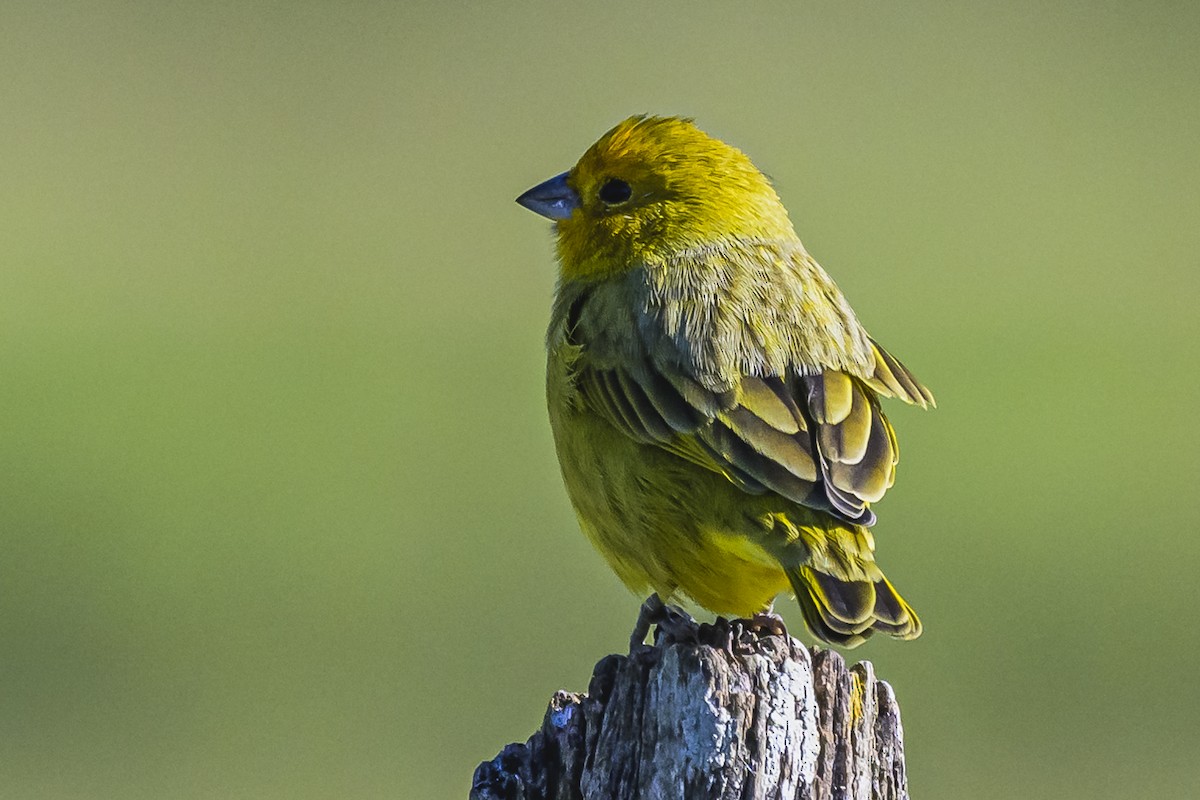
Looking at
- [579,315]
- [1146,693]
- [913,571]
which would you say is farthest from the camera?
[913,571]

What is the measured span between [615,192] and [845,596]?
2.10m

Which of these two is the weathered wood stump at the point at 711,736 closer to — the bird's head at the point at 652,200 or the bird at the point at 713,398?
the bird at the point at 713,398

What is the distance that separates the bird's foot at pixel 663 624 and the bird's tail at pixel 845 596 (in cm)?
32

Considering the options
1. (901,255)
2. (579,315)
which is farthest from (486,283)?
(579,315)

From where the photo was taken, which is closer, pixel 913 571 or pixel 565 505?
pixel 913 571

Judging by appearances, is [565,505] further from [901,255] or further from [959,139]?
[959,139]

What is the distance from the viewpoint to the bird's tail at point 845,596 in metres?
5.09

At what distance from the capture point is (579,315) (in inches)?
248

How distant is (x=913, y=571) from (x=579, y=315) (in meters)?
6.51

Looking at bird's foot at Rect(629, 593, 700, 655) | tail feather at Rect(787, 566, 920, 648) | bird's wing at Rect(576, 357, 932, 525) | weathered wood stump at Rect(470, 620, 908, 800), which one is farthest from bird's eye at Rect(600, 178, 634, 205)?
weathered wood stump at Rect(470, 620, 908, 800)

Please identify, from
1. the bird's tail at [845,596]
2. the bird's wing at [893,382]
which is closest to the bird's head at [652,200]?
the bird's wing at [893,382]

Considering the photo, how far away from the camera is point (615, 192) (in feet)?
22.1

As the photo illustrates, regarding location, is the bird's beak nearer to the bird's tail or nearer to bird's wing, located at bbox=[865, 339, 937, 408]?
bird's wing, located at bbox=[865, 339, 937, 408]

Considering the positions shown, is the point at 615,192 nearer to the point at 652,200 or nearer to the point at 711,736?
the point at 652,200
